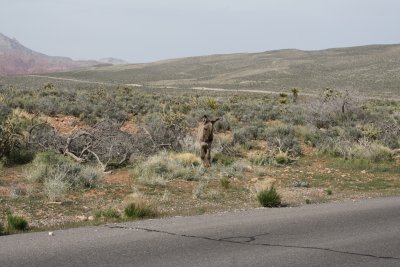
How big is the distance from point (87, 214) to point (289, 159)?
12093mm

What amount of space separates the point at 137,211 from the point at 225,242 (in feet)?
9.41

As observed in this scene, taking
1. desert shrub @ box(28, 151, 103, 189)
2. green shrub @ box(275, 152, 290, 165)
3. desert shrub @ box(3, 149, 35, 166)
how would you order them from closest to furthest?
desert shrub @ box(28, 151, 103, 189) < desert shrub @ box(3, 149, 35, 166) < green shrub @ box(275, 152, 290, 165)

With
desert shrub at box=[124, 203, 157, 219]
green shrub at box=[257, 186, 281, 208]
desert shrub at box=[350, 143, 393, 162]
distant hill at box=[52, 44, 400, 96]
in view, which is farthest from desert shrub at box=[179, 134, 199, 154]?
distant hill at box=[52, 44, 400, 96]

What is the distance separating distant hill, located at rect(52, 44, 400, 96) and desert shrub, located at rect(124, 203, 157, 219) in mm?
69060

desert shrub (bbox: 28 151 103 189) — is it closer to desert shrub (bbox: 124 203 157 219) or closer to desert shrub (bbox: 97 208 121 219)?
desert shrub (bbox: 97 208 121 219)

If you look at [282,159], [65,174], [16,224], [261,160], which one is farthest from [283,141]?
[16,224]

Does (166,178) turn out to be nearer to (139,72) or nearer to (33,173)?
(33,173)

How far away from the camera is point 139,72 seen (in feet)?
411

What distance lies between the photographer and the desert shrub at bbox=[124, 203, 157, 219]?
10.9 meters

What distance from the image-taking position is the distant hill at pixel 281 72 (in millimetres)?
88500

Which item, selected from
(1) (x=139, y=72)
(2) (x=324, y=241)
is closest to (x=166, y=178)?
(2) (x=324, y=241)

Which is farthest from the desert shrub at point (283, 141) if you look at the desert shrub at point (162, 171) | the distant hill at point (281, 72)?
the distant hill at point (281, 72)

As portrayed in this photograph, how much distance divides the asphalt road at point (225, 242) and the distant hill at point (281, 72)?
68960 mm

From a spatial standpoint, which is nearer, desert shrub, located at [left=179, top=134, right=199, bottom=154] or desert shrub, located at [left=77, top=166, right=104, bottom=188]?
desert shrub, located at [left=77, top=166, right=104, bottom=188]
